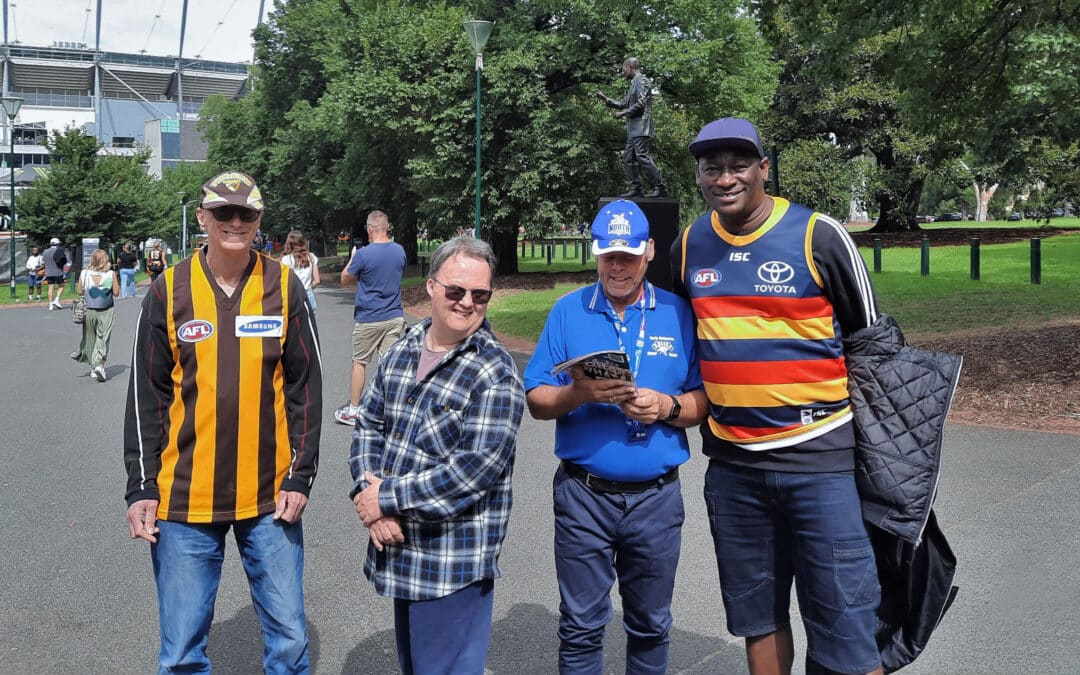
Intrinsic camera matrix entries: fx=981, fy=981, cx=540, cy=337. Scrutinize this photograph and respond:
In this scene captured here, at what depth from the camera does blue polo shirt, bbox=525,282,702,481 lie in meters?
3.04

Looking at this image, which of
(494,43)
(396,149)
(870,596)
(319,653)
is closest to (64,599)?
(319,653)

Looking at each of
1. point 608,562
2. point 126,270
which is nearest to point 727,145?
point 608,562

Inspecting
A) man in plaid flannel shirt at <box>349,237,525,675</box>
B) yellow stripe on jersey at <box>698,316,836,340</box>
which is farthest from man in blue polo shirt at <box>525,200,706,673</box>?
man in plaid flannel shirt at <box>349,237,525,675</box>

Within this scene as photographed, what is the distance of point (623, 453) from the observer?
3.03m

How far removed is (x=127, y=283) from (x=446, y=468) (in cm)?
3104

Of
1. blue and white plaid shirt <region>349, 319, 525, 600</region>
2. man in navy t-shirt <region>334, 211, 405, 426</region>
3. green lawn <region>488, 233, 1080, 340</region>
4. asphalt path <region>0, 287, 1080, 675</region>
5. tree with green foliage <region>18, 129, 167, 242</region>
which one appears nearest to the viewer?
blue and white plaid shirt <region>349, 319, 525, 600</region>

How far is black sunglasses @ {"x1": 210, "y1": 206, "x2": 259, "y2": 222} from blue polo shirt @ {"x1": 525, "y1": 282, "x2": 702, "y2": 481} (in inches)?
38.7

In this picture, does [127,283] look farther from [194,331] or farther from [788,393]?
[788,393]

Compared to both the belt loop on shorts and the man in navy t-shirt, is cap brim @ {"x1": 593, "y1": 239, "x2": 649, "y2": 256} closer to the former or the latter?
the belt loop on shorts

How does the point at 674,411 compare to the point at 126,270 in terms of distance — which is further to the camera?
the point at 126,270

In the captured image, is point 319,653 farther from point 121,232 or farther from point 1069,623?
point 121,232

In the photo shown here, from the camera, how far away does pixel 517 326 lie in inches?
703

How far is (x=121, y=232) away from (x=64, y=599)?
44165 mm

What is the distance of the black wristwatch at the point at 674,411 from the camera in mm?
2994
